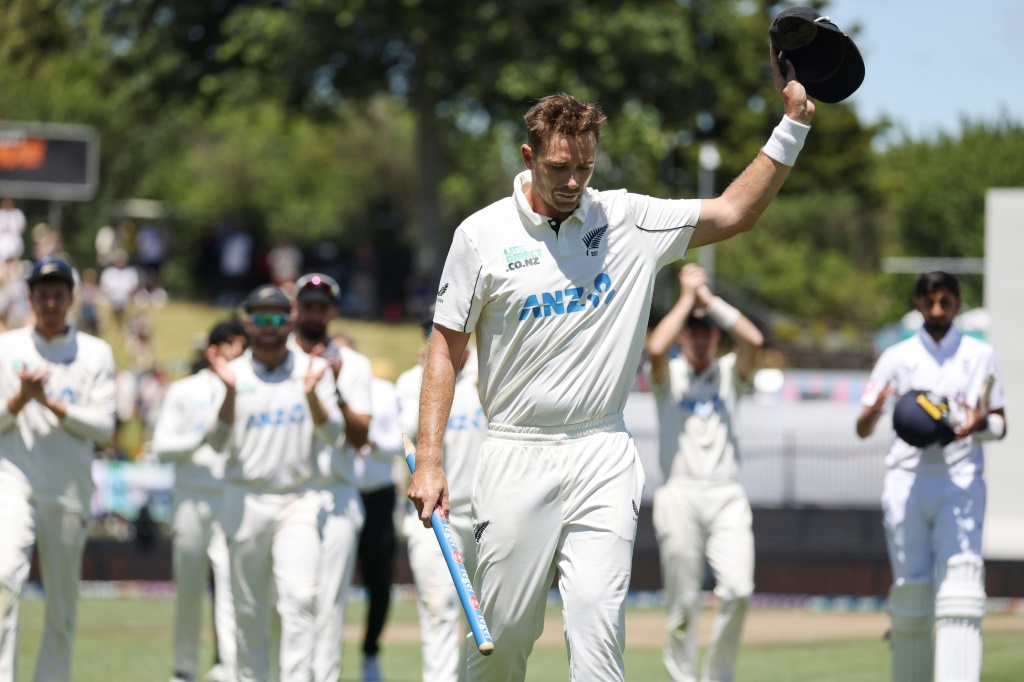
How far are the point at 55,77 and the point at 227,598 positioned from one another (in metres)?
38.2

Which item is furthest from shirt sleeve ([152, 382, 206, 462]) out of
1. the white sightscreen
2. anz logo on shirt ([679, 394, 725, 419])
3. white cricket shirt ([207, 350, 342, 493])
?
the white sightscreen

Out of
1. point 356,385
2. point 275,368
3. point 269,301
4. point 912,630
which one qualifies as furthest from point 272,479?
point 912,630

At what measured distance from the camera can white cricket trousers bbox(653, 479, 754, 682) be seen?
31.2 feet

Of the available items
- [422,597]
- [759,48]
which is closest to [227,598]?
[422,597]

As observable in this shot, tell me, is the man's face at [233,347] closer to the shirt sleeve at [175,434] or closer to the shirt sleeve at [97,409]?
the shirt sleeve at [175,434]

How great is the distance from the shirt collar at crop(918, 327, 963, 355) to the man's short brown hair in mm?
3599

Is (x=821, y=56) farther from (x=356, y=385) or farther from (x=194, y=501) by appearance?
(x=194, y=501)

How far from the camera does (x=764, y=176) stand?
5758mm

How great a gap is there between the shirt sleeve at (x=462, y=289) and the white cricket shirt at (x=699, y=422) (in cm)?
426

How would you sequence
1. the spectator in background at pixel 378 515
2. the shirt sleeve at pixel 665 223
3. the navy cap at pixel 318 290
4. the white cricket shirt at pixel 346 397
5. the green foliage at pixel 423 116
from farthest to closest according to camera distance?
the green foliage at pixel 423 116, the spectator in background at pixel 378 515, the navy cap at pixel 318 290, the white cricket shirt at pixel 346 397, the shirt sleeve at pixel 665 223

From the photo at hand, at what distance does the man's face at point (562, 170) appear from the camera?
5574mm

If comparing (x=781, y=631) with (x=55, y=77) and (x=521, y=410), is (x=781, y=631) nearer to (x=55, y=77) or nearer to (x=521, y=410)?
(x=521, y=410)

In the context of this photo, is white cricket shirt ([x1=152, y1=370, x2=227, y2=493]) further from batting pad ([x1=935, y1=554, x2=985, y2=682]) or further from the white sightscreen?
the white sightscreen

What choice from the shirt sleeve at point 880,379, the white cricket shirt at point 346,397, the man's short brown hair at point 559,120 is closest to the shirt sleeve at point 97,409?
the white cricket shirt at point 346,397
